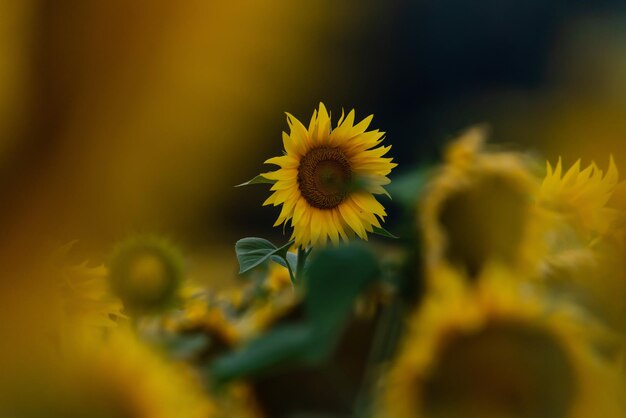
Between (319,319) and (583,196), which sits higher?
(583,196)

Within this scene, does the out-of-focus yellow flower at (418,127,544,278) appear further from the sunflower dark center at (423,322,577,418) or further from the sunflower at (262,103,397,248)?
the sunflower at (262,103,397,248)

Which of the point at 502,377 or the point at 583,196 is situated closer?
the point at 502,377

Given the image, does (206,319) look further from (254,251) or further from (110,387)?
(254,251)

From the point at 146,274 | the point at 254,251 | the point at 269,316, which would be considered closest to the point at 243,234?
the point at 269,316

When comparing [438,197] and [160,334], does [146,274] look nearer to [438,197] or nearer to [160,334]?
[160,334]

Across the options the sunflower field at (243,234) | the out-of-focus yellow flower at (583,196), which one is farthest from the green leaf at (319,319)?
the out-of-focus yellow flower at (583,196)

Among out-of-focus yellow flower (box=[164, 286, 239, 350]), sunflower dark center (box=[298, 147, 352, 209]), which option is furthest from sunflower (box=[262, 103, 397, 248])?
out-of-focus yellow flower (box=[164, 286, 239, 350])

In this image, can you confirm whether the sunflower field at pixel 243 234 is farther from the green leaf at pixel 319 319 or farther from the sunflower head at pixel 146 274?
the sunflower head at pixel 146 274
